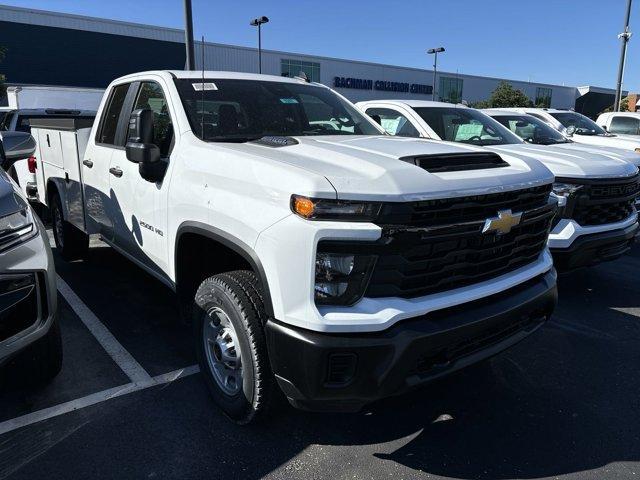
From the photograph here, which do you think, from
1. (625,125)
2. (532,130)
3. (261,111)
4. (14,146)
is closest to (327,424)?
(261,111)

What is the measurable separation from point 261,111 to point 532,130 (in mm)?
5905

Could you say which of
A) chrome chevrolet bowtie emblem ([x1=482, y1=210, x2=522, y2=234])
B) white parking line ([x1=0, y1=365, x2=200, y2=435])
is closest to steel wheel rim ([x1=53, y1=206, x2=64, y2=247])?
white parking line ([x1=0, y1=365, x2=200, y2=435])

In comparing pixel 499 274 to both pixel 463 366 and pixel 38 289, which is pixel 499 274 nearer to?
pixel 463 366

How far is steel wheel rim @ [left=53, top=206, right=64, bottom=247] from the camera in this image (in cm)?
584

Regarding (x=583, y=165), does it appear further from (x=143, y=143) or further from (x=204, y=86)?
(x=143, y=143)

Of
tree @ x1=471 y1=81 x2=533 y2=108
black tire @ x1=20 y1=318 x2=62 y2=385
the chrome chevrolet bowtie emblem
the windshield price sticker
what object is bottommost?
black tire @ x1=20 y1=318 x2=62 y2=385

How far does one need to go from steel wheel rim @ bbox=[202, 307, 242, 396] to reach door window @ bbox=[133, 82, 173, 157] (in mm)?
1229

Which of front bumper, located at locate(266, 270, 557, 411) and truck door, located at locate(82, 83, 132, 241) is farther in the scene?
truck door, located at locate(82, 83, 132, 241)

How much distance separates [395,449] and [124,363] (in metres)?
1.99

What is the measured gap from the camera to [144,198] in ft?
11.9

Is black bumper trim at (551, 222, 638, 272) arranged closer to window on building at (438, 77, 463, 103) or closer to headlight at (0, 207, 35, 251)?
headlight at (0, 207, 35, 251)

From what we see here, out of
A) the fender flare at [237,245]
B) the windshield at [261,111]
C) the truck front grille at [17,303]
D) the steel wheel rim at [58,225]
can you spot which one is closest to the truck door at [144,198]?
the windshield at [261,111]

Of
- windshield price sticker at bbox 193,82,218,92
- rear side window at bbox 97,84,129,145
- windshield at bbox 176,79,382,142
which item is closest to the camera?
windshield at bbox 176,79,382,142

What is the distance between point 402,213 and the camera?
2.25 meters
